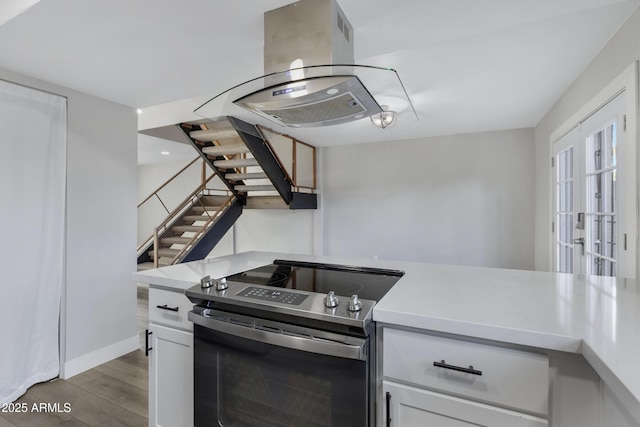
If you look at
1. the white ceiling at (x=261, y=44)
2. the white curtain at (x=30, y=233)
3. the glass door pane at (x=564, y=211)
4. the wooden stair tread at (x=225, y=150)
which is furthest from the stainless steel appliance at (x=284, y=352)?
the wooden stair tread at (x=225, y=150)

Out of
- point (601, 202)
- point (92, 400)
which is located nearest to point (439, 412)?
point (601, 202)

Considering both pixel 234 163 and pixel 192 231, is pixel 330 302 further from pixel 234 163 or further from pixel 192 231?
pixel 192 231

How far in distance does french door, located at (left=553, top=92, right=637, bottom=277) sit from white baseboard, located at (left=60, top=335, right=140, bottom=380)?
12.3 feet

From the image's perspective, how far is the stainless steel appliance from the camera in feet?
3.26

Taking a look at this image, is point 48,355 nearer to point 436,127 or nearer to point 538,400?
point 538,400

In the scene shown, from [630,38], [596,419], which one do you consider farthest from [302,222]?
[596,419]

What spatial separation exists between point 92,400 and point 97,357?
22.4 inches

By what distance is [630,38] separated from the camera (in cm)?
170

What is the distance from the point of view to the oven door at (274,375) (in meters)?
0.99

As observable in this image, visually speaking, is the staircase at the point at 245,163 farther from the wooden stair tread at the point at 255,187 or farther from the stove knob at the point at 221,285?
the stove knob at the point at 221,285

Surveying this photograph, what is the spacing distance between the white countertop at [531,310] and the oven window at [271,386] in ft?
0.81

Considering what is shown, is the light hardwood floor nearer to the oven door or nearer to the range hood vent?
the oven door

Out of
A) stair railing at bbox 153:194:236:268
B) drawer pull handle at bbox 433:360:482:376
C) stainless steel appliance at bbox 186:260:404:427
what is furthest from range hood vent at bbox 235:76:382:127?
stair railing at bbox 153:194:236:268

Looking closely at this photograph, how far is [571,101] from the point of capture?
8.81 feet
